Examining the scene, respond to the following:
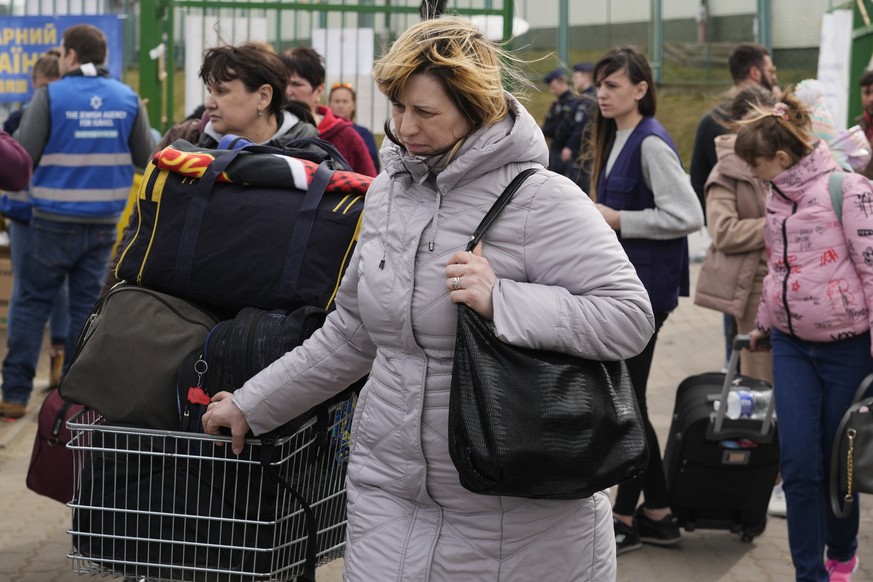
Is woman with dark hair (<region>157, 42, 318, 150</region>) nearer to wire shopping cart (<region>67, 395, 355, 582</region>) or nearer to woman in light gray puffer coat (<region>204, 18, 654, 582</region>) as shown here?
wire shopping cart (<region>67, 395, 355, 582</region>)

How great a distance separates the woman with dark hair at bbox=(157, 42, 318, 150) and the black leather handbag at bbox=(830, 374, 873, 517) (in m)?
2.15

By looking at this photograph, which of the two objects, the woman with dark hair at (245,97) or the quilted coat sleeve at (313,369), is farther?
the woman with dark hair at (245,97)

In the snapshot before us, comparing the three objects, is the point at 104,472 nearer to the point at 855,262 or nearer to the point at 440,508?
the point at 440,508

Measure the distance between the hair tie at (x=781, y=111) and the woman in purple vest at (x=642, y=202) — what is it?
662mm

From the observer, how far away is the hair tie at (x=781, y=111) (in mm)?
4602

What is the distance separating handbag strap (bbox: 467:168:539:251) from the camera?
8.99 ft

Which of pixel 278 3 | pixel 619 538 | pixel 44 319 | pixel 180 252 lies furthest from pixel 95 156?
pixel 180 252

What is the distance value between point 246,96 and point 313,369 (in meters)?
1.76

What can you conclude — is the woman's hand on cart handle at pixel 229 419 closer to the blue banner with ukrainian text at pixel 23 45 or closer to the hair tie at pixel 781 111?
the hair tie at pixel 781 111

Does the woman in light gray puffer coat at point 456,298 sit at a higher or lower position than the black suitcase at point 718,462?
higher

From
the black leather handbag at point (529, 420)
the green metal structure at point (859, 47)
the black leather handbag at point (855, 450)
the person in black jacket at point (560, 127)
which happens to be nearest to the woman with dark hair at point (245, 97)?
the black leather handbag at point (529, 420)

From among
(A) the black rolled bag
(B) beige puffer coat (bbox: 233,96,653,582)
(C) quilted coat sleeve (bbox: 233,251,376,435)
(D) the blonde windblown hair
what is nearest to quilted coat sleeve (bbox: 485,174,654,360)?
(B) beige puffer coat (bbox: 233,96,653,582)

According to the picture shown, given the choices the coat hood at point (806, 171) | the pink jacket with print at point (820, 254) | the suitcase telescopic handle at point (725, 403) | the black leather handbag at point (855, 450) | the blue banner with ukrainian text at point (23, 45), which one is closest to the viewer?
the black leather handbag at point (855, 450)

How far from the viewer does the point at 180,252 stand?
3307 mm
